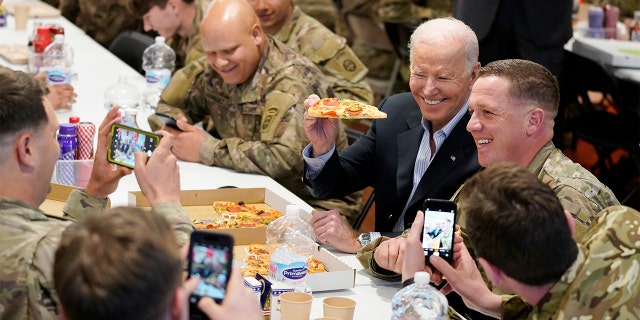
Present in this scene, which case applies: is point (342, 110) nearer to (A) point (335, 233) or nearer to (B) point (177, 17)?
(A) point (335, 233)

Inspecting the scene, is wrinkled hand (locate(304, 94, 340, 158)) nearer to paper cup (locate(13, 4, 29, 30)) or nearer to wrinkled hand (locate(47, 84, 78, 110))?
wrinkled hand (locate(47, 84, 78, 110))

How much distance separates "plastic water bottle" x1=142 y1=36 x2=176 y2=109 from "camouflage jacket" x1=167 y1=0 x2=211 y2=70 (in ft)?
0.35

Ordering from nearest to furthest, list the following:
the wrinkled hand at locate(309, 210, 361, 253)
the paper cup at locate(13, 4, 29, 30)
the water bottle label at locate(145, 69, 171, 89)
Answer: the wrinkled hand at locate(309, 210, 361, 253), the water bottle label at locate(145, 69, 171, 89), the paper cup at locate(13, 4, 29, 30)

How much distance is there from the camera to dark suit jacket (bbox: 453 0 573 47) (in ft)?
20.0

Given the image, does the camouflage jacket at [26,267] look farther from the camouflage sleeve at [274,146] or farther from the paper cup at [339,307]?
the camouflage sleeve at [274,146]

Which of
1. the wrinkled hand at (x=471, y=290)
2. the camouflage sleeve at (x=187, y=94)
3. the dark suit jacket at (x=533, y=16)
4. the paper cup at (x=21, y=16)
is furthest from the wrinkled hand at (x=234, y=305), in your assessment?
the paper cup at (x=21, y=16)

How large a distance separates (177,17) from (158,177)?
3234 millimetres

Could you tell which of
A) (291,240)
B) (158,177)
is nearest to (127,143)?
(158,177)

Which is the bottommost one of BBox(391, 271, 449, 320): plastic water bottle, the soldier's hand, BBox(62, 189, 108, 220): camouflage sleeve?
the soldier's hand

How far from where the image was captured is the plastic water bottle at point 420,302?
238cm

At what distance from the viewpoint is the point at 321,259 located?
3.14 m

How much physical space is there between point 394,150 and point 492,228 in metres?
1.73

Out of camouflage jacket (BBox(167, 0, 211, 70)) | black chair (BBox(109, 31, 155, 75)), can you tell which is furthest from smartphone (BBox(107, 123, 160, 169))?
black chair (BBox(109, 31, 155, 75))

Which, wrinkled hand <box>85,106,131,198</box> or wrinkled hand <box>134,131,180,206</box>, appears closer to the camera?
wrinkled hand <box>134,131,180,206</box>
